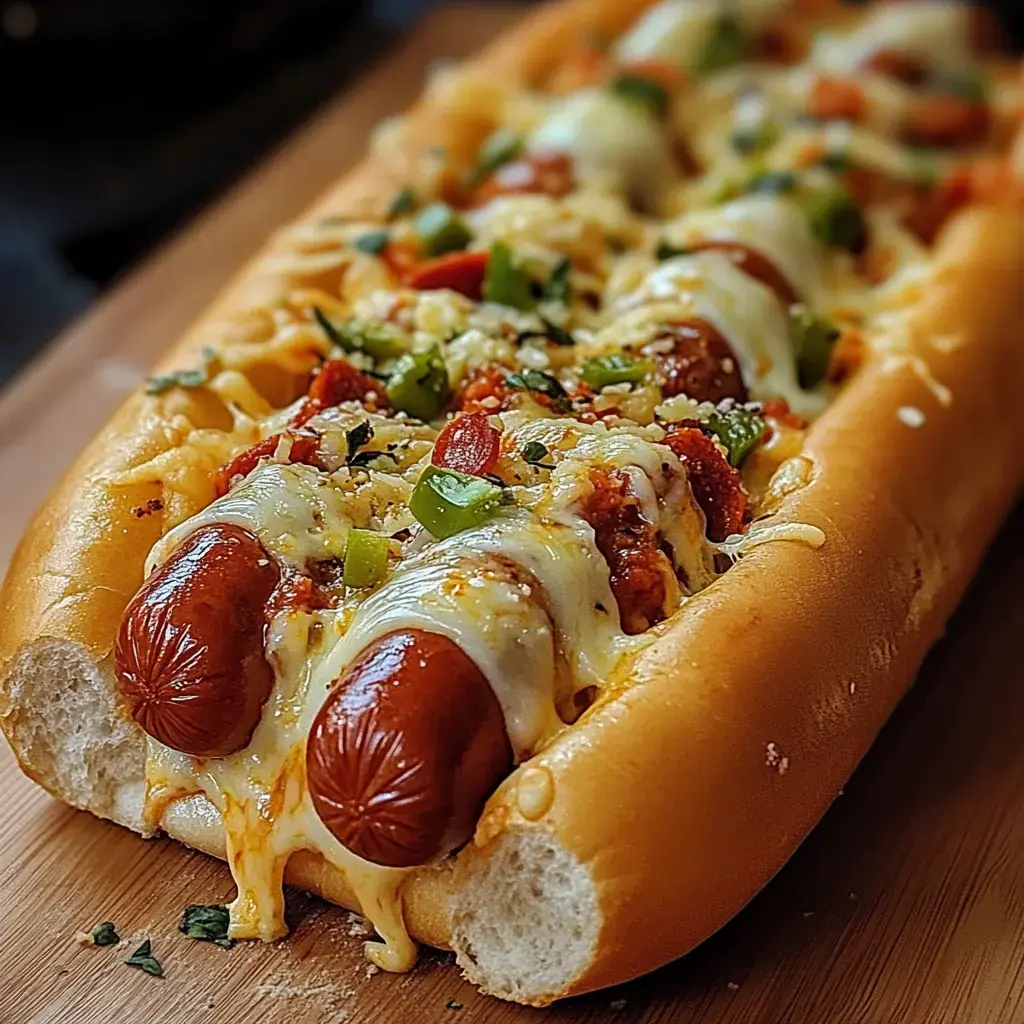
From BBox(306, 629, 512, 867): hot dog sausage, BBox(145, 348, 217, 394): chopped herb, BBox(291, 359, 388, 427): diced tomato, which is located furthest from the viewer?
BBox(145, 348, 217, 394): chopped herb

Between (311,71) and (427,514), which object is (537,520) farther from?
(311,71)

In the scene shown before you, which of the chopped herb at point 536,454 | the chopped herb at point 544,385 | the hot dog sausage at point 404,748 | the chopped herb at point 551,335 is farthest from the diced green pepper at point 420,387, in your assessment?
the hot dog sausage at point 404,748

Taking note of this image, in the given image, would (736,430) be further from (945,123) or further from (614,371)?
(945,123)

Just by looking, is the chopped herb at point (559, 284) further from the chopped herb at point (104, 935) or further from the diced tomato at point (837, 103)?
the chopped herb at point (104, 935)

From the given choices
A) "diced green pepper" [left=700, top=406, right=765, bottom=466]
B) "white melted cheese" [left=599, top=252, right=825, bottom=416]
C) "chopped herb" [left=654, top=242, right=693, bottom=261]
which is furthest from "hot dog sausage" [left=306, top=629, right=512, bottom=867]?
"chopped herb" [left=654, top=242, right=693, bottom=261]

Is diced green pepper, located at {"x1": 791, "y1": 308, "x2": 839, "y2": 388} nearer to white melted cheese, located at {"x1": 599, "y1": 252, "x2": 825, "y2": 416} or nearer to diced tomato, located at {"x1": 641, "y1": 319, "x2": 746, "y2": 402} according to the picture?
white melted cheese, located at {"x1": 599, "y1": 252, "x2": 825, "y2": 416}

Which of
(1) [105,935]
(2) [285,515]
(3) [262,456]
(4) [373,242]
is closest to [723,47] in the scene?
(4) [373,242]
